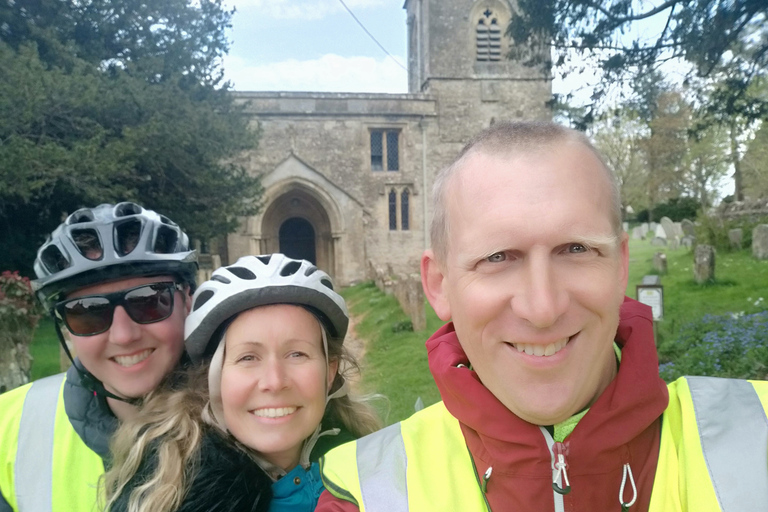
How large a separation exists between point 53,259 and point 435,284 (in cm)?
167

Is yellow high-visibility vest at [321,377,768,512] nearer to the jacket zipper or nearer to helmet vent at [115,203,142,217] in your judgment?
the jacket zipper

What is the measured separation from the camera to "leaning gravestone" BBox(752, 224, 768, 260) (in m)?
11.1

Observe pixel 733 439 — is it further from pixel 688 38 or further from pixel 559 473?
pixel 688 38

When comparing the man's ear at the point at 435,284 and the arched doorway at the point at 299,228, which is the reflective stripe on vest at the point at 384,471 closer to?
the man's ear at the point at 435,284

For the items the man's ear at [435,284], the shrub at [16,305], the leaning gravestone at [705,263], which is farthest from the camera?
the leaning gravestone at [705,263]

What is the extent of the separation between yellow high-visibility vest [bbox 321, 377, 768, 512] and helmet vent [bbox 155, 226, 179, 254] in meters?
1.30

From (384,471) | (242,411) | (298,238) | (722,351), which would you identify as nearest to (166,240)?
(242,411)

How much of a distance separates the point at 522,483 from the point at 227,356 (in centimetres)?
119

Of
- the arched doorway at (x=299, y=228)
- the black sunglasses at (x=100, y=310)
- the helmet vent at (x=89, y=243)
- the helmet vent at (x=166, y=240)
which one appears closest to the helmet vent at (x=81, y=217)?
the helmet vent at (x=89, y=243)

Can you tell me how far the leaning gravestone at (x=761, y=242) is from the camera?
36.3ft

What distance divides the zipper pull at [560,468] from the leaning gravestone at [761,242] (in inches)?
486

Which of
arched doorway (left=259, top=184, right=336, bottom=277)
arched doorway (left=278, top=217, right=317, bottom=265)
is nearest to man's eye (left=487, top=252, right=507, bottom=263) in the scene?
arched doorway (left=259, top=184, right=336, bottom=277)

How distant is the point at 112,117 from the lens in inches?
493

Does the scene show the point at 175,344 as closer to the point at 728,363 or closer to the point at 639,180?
the point at 728,363
